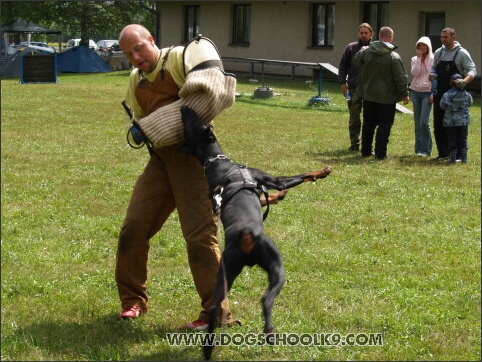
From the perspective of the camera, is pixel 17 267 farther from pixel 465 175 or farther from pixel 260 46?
pixel 260 46

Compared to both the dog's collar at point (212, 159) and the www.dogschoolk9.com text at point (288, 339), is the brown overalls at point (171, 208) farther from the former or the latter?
the dog's collar at point (212, 159)

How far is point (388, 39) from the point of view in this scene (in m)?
12.7

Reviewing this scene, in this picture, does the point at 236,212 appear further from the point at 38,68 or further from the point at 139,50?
the point at 38,68

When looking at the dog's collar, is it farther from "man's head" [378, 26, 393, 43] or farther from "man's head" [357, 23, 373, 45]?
"man's head" [357, 23, 373, 45]

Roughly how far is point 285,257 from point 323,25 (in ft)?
74.7

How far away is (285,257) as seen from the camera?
7.29 meters

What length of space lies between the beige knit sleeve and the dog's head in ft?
0.17

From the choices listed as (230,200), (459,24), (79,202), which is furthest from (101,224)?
(459,24)

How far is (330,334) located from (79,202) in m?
4.62

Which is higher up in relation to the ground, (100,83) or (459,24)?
(459,24)

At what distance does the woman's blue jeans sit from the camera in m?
13.1

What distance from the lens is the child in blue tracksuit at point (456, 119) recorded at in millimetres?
12070

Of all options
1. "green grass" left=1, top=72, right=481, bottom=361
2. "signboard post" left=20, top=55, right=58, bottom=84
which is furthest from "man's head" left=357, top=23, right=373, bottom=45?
"signboard post" left=20, top=55, right=58, bottom=84

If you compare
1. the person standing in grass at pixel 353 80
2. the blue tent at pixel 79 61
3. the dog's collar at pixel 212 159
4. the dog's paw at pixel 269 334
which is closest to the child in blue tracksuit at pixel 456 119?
the person standing in grass at pixel 353 80
